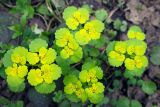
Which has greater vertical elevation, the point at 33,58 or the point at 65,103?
the point at 33,58

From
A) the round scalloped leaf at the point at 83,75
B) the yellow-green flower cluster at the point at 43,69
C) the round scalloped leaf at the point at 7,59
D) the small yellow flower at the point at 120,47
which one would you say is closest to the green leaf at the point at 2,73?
the round scalloped leaf at the point at 7,59

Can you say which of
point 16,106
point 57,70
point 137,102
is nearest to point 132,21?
point 137,102

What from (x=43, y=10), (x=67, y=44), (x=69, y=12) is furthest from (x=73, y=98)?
(x=43, y=10)

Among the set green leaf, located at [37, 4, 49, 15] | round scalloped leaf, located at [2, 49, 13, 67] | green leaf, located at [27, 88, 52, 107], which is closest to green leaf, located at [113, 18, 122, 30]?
green leaf, located at [37, 4, 49, 15]

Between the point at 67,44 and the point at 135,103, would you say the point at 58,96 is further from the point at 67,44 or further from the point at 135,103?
the point at 135,103

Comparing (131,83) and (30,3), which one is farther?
(30,3)

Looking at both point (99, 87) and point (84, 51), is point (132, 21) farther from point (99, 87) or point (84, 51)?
point (99, 87)

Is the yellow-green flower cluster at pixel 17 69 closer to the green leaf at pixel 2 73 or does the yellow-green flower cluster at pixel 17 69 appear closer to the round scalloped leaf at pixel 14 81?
the round scalloped leaf at pixel 14 81
